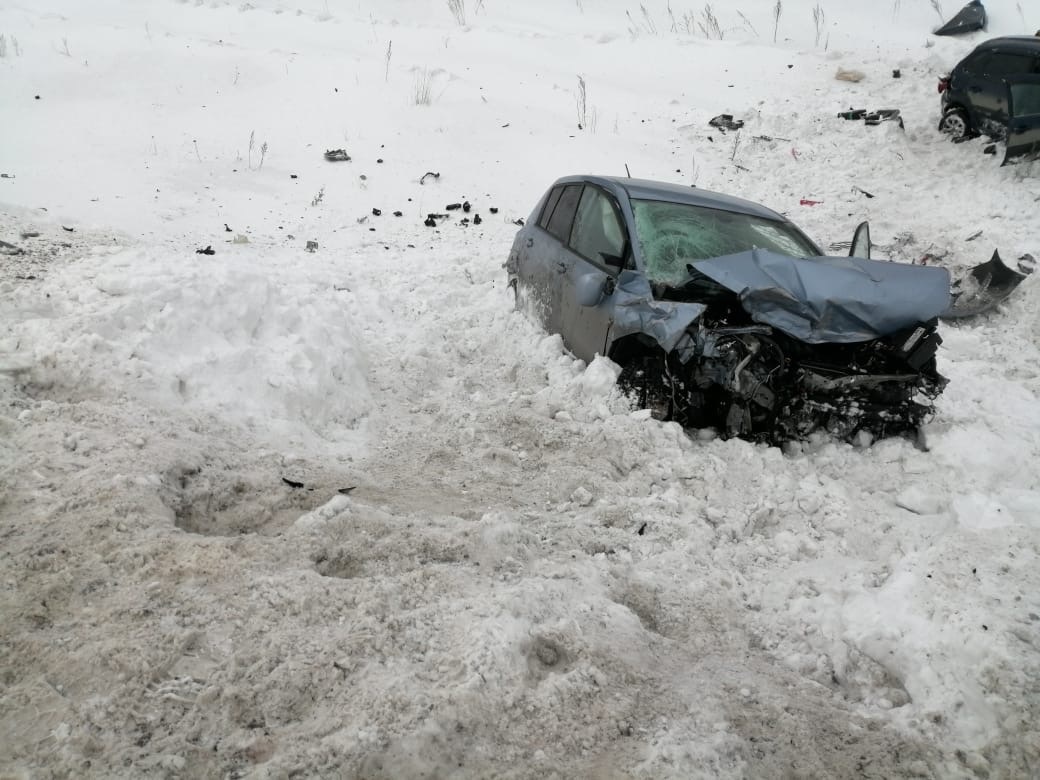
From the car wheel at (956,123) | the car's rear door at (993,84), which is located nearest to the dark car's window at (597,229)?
the car's rear door at (993,84)

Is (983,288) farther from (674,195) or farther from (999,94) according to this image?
(999,94)

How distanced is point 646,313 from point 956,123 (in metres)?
9.30

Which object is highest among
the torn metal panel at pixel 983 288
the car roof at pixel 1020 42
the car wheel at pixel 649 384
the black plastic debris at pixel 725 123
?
the car roof at pixel 1020 42

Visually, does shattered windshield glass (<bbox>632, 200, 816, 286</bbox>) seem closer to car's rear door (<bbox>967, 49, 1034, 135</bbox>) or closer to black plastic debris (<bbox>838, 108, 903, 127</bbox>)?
car's rear door (<bbox>967, 49, 1034, 135</bbox>)

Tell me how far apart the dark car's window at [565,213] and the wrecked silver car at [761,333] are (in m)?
0.82

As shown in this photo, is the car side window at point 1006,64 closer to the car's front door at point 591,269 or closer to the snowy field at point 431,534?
the snowy field at point 431,534

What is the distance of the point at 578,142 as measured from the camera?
478 inches

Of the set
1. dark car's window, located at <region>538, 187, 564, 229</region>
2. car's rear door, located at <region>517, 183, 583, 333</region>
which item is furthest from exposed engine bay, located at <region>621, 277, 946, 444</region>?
dark car's window, located at <region>538, 187, 564, 229</region>

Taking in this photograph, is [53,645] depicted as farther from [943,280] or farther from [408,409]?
[943,280]

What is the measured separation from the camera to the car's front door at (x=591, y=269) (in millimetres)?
4871

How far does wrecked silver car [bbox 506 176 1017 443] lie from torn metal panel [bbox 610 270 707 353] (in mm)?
10

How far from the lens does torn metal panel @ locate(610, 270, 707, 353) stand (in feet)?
13.7

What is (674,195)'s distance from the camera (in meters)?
5.57

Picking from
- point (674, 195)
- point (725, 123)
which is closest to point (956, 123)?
point (725, 123)
